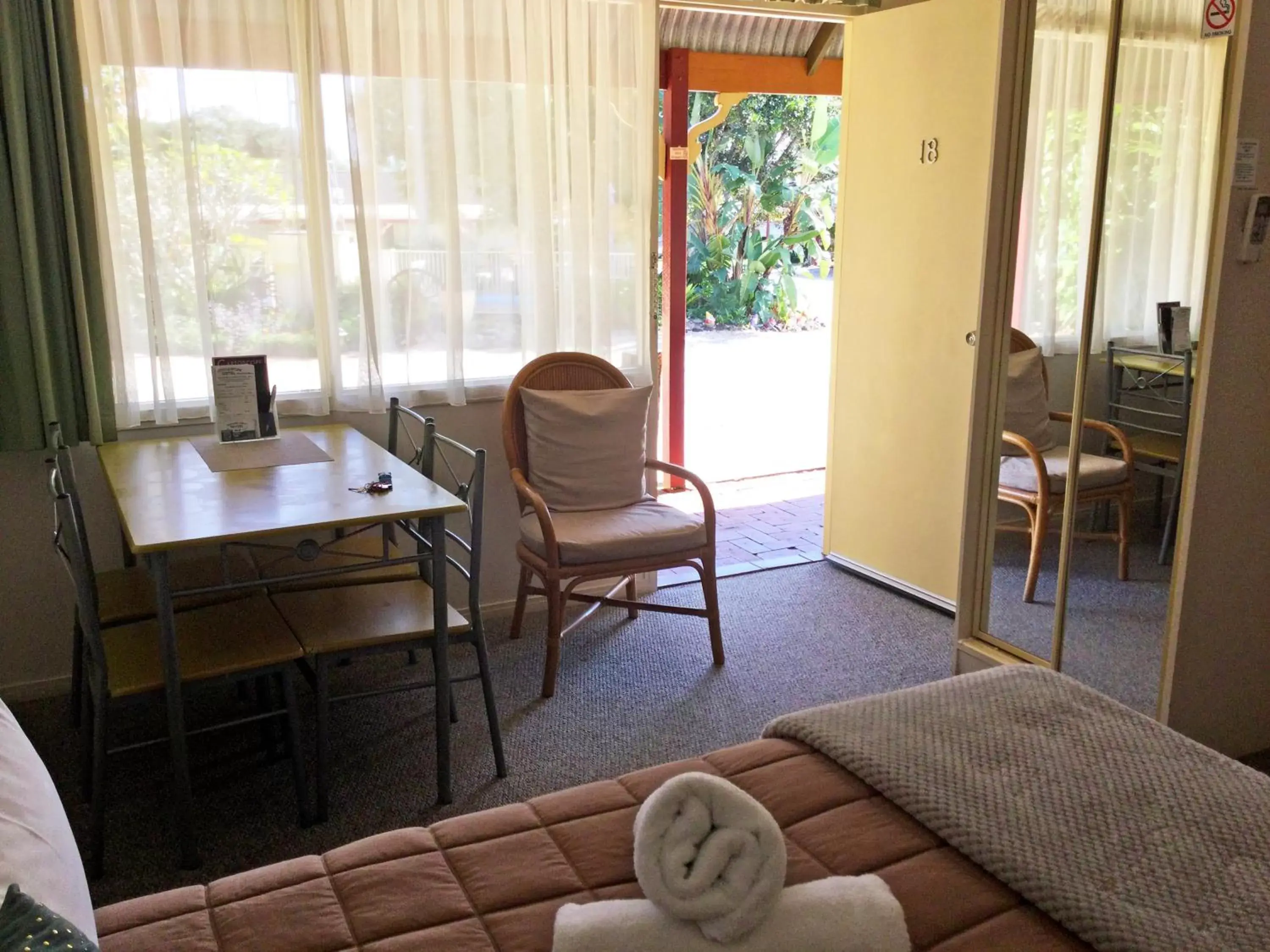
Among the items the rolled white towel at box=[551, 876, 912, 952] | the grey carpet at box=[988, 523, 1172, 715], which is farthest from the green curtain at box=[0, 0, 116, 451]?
the grey carpet at box=[988, 523, 1172, 715]

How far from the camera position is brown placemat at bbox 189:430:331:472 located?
9.20 feet

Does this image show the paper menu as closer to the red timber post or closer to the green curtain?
the green curtain

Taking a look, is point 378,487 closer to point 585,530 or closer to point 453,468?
point 585,530

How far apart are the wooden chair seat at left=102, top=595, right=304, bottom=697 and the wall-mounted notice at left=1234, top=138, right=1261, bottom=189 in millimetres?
2372

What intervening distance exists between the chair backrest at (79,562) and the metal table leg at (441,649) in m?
0.72

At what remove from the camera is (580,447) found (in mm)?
3436

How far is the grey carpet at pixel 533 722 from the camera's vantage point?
2449mm

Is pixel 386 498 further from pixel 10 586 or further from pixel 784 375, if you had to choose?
pixel 784 375

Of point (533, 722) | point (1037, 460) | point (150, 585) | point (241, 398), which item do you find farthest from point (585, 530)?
point (1037, 460)

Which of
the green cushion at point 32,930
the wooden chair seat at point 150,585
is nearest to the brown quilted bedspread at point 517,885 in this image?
the green cushion at point 32,930

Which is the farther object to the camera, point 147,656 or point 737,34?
point 737,34

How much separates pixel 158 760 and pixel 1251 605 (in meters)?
2.85

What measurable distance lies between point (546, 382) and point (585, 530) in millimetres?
617

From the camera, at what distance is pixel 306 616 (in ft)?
8.54
